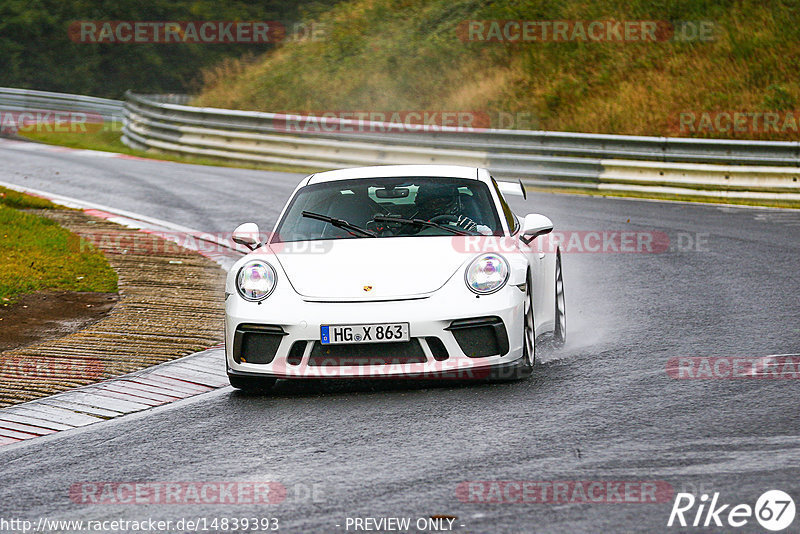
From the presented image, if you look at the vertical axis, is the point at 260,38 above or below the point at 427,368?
above

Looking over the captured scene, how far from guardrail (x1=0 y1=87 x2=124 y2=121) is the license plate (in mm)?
30506

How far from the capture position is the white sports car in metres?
6.53

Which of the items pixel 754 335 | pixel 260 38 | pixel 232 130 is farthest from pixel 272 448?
pixel 260 38

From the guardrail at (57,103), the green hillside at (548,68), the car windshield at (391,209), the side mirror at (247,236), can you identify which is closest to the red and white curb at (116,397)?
the side mirror at (247,236)

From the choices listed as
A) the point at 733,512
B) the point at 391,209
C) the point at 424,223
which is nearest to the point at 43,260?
the point at 391,209

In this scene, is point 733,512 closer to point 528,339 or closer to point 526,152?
point 528,339

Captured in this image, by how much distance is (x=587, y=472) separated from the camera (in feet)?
16.2

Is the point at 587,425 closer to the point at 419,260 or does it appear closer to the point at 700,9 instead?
the point at 419,260

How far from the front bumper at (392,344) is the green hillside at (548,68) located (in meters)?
15.9

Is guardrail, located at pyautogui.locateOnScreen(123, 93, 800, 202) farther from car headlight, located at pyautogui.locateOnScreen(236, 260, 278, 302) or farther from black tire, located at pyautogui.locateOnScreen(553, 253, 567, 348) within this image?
car headlight, located at pyautogui.locateOnScreen(236, 260, 278, 302)

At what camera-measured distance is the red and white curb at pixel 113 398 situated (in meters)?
6.43

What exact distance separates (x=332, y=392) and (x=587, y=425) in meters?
1.73

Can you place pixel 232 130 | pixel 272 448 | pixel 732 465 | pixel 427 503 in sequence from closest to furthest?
pixel 427 503 < pixel 732 465 < pixel 272 448 < pixel 232 130

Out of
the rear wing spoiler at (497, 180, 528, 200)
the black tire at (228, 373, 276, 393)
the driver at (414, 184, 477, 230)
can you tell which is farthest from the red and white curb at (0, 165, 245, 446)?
the rear wing spoiler at (497, 180, 528, 200)
